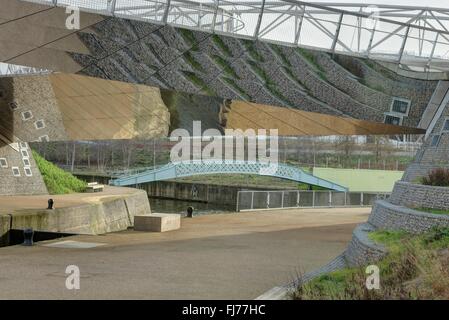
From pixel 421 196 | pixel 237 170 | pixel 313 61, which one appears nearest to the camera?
pixel 421 196

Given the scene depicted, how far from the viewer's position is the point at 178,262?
16594mm

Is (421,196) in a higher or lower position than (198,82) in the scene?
lower

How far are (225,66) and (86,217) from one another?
10403 mm

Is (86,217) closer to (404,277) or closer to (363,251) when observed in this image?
(363,251)

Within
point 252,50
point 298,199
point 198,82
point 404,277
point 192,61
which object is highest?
point 252,50

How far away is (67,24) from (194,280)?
14298 millimetres

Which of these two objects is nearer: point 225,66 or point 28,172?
point 225,66

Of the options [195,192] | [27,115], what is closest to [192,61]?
[27,115]

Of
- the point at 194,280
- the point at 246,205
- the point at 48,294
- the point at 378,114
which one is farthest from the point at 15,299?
the point at 246,205

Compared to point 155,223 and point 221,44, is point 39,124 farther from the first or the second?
point 221,44

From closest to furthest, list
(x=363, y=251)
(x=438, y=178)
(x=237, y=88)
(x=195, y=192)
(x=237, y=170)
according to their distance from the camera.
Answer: (x=363, y=251)
(x=438, y=178)
(x=237, y=88)
(x=237, y=170)
(x=195, y=192)

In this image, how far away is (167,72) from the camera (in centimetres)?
2600

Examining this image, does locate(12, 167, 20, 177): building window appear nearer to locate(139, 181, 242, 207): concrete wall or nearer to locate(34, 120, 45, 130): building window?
locate(34, 120, 45, 130): building window

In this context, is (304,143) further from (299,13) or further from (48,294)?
(48,294)
